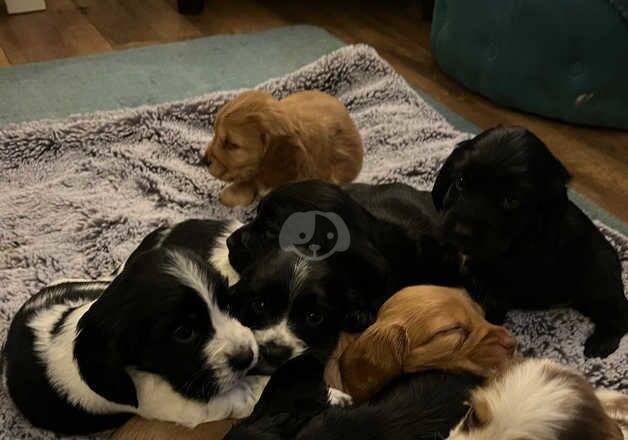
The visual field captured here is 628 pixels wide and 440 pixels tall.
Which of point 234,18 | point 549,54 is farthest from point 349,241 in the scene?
point 234,18

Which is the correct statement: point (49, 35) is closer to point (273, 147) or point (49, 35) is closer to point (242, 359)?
point (273, 147)

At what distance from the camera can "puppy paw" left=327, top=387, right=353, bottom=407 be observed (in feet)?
6.88

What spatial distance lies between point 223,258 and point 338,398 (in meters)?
0.72

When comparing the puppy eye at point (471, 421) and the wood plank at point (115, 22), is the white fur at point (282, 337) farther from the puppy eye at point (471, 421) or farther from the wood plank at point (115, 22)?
the wood plank at point (115, 22)

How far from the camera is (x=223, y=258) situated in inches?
102

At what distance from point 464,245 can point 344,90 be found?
2235 mm

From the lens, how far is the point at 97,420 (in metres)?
2.20

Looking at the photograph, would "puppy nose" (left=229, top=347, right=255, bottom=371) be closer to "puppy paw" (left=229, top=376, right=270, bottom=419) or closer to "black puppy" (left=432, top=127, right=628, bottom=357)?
"puppy paw" (left=229, top=376, right=270, bottom=419)

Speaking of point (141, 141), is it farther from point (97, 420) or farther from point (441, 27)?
point (441, 27)

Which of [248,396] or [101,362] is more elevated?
[101,362]

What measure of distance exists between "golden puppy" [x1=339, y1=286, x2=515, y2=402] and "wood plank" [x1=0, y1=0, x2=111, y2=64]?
404 centimetres

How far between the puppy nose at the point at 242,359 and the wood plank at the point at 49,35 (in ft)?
13.1

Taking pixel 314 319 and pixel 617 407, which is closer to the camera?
pixel 617 407

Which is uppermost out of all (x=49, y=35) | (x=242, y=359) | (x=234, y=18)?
(x=242, y=359)
